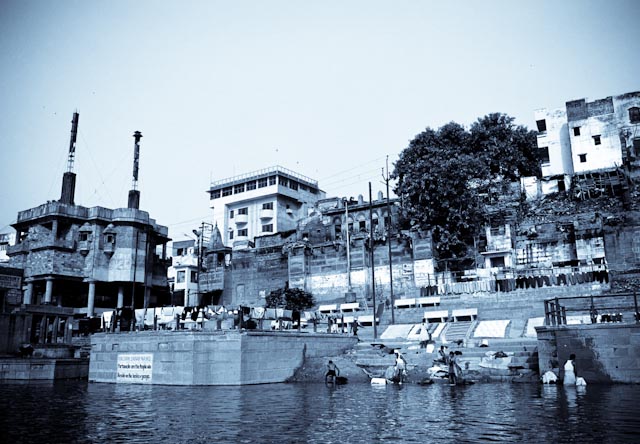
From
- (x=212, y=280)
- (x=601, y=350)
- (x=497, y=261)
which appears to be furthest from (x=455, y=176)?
(x=601, y=350)

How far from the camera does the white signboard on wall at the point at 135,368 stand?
23234 mm

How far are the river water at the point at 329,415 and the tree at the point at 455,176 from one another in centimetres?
3042

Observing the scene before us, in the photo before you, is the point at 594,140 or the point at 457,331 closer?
the point at 457,331

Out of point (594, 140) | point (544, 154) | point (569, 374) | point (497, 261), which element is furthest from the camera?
point (544, 154)

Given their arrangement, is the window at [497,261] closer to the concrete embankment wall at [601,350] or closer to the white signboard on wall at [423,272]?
the white signboard on wall at [423,272]

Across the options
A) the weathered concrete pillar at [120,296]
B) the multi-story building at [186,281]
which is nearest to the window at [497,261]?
the multi-story building at [186,281]

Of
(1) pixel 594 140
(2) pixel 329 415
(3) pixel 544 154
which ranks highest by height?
(3) pixel 544 154

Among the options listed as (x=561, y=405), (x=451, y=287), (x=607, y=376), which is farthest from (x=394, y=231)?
(x=561, y=405)

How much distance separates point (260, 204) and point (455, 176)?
39.6 m

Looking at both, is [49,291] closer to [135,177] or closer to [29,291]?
[29,291]

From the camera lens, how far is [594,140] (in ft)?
175

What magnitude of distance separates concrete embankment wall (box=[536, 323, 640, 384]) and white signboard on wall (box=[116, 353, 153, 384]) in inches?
632

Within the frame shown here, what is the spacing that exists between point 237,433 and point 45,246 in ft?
191

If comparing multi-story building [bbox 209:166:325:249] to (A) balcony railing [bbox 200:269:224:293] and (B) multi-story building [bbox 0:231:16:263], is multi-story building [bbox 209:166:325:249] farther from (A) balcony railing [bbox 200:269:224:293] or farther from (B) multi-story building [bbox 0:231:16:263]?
(B) multi-story building [bbox 0:231:16:263]
